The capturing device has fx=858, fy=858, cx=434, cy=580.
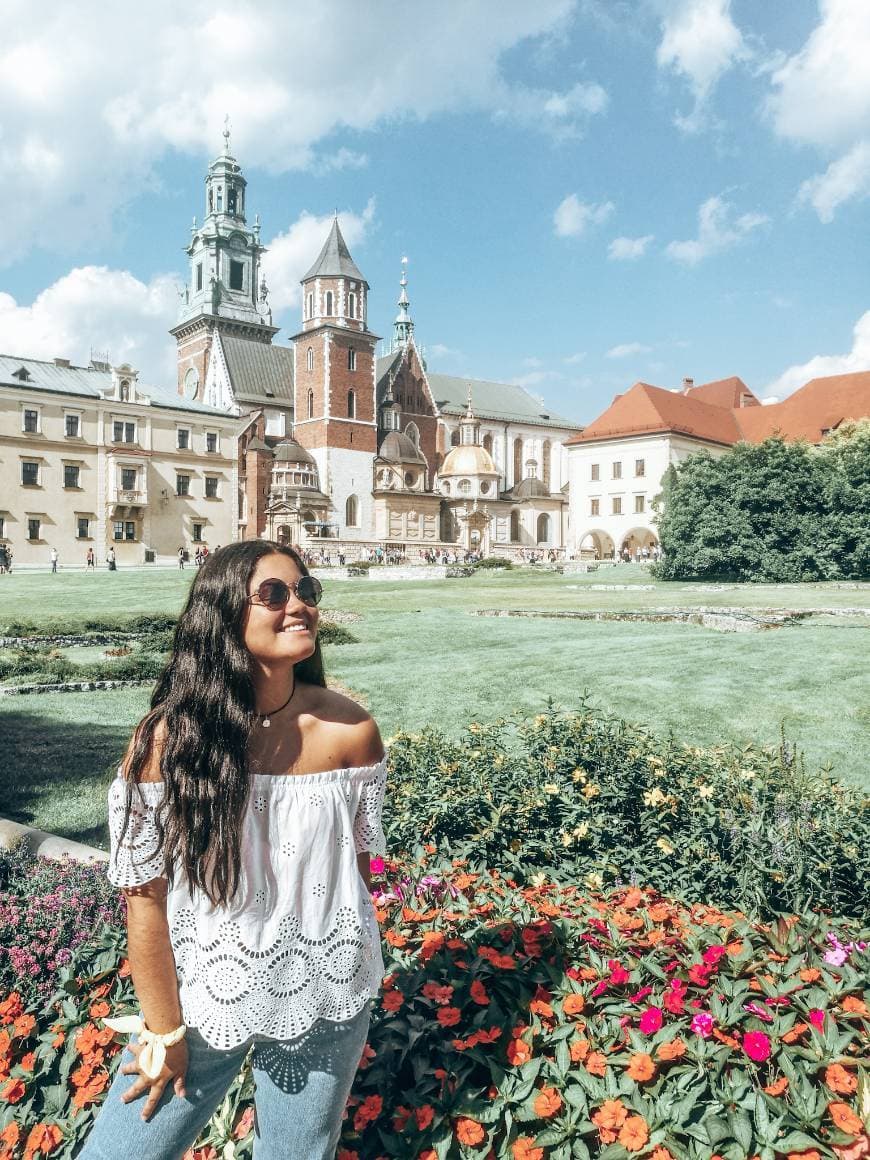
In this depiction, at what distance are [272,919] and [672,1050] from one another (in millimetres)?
1314

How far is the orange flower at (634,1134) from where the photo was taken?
2297 mm

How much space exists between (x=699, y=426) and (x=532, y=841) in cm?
5844

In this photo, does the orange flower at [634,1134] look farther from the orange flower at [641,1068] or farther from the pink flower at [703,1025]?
the pink flower at [703,1025]

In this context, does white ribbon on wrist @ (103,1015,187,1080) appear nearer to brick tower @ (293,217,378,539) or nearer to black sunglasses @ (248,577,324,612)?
black sunglasses @ (248,577,324,612)

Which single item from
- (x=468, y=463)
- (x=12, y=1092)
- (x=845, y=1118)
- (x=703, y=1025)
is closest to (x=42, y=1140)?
(x=12, y=1092)

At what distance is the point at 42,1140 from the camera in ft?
8.64

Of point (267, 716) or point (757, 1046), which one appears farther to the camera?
point (757, 1046)

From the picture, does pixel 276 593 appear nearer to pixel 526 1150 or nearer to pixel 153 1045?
pixel 153 1045

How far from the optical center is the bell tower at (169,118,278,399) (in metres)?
66.0

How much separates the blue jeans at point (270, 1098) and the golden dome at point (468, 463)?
6244cm

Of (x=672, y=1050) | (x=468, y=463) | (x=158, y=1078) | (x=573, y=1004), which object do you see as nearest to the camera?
(x=158, y=1078)

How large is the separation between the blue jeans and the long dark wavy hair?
426 millimetres

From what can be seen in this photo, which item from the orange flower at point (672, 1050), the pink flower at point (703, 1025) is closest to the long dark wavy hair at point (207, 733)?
the orange flower at point (672, 1050)

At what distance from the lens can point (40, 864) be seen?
4.22 m
